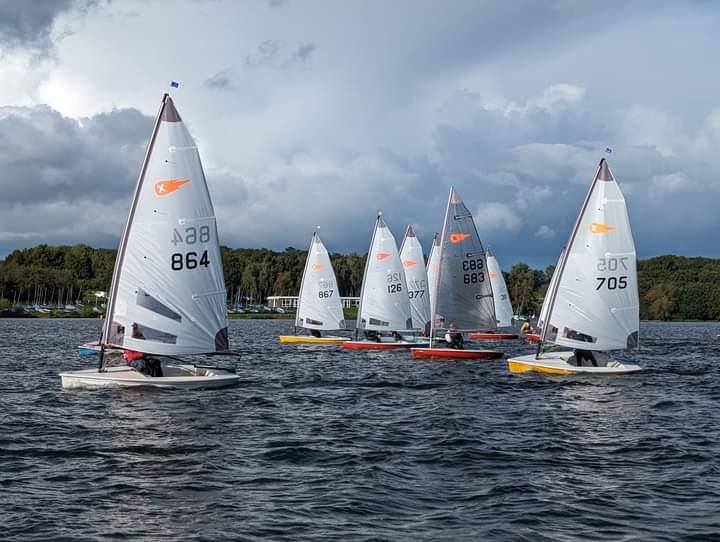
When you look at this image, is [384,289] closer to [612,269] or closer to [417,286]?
[417,286]

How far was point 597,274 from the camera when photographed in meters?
34.9

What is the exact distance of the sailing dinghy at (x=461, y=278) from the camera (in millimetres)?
45875

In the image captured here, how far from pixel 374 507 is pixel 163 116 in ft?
55.5

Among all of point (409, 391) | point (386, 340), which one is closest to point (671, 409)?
point (409, 391)

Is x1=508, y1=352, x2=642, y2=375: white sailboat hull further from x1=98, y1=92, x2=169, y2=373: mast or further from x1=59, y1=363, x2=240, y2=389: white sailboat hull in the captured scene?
x1=98, y1=92, x2=169, y2=373: mast

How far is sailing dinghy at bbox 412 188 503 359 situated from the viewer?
1806 inches

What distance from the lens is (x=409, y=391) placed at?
3028cm

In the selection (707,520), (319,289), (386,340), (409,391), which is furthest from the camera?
(319,289)

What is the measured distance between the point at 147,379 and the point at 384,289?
27.9 meters

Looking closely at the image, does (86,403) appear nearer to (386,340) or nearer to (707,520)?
(707,520)

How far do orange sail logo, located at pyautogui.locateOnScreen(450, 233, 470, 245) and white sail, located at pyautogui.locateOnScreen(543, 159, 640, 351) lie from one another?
38.6ft

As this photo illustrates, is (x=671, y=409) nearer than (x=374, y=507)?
No

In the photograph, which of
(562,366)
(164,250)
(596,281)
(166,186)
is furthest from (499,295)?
(166,186)

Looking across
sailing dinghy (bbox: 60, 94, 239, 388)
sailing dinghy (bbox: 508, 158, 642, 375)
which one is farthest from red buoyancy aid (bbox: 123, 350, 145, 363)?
sailing dinghy (bbox: 508, 158, 642, 375)
